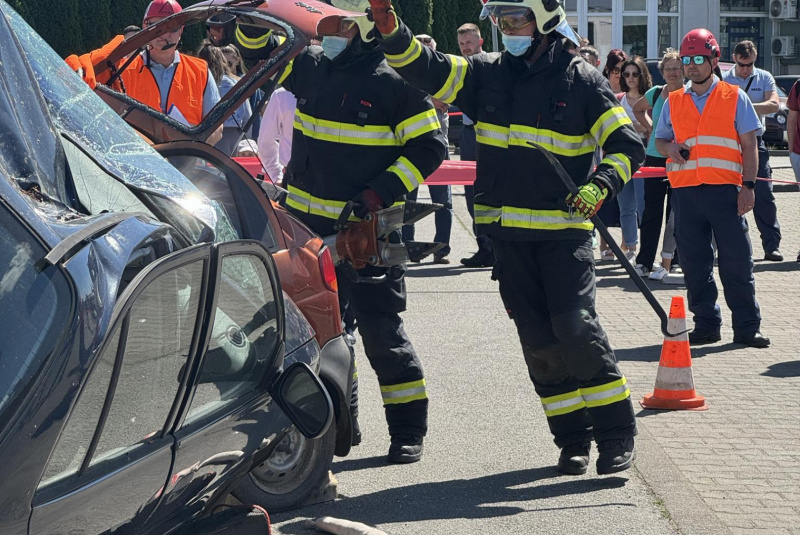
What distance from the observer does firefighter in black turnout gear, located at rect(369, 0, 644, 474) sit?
5688 mm

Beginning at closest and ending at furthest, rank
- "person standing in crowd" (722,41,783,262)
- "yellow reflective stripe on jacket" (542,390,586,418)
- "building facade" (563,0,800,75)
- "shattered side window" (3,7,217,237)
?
"shattered side window" (3,7,217,237), "yellow reflective stripe on jacket" (542,390,586,418), "person standing in crowd" (722,41,783,262), "building facade" (563,0,800,75)

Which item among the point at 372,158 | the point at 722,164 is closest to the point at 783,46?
the point at 722,164

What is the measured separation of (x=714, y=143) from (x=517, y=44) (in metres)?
3.57

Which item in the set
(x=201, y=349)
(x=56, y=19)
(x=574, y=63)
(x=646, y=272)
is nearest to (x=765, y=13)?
(x=56, y=19)

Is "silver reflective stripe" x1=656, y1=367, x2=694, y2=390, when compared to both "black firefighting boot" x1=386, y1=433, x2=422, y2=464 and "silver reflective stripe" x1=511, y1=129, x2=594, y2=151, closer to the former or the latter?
"black firefighting boot" x1=386, y1=433, x2=422, y2=464

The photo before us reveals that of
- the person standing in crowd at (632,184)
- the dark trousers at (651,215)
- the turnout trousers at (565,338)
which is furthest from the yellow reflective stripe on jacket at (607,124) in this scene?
the person standing in crowd at (632,184)

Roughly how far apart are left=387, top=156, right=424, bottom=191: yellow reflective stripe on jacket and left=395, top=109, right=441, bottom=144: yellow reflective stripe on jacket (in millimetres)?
105

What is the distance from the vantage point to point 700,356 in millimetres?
8422

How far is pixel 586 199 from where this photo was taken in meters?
5.53

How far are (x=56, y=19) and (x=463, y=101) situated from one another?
86.5 ft

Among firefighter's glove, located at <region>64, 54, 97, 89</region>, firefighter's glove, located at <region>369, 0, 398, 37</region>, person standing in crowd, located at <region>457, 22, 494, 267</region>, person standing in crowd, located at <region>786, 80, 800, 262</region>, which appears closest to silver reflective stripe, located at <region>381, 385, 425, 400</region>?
firefighter's glove, located at <region>369, 0, 398, 37</region>

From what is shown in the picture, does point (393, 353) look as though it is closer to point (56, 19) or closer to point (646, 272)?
point (646, 272)

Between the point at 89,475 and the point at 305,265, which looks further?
the point at 305,265

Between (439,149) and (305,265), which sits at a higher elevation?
(439,149)
